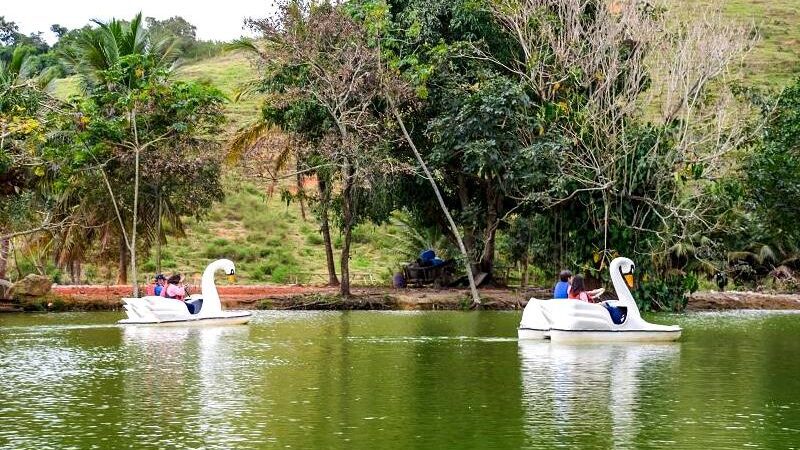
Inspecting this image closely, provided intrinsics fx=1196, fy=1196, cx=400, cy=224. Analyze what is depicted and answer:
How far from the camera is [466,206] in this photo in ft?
114

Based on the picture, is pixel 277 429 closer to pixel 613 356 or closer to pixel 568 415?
pixel 568 415

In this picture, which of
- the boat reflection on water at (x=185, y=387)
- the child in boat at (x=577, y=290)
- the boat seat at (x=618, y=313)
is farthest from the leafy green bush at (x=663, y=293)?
the boat reflection on water at (x=185, y=387)

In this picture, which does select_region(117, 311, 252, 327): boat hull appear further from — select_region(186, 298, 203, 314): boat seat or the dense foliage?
the dense foliage

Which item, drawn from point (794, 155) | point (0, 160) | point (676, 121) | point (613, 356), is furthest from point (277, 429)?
point (794, 155)

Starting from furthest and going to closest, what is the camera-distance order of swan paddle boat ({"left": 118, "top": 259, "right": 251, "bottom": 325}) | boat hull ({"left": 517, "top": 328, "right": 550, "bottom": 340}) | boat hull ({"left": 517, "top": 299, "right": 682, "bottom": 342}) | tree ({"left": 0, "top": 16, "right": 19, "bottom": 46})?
1. tree ({"left": 0, "top": 16, "right": 19, "bottom": 46})
2. swan paddle boat ({"left": 118, "top": 259, "right": 251, "bottom": 325})
3. boat hull ({"left": 517, "top": 328, "right": 550, "bottom": 340})
4. boat hull ({"left": 517, "top": 299, "right": 682, "bottom": 342})

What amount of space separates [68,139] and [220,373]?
61.2 ft

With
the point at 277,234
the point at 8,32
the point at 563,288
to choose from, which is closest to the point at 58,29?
the point at 8,32

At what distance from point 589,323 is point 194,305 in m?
9.08

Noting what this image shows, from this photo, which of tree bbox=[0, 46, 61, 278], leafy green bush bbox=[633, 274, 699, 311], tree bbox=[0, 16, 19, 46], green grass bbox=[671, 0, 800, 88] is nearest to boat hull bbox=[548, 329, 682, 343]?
leafy green bush bbox=[633, 274, 699, 311]

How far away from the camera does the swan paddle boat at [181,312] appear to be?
2527 centimetres

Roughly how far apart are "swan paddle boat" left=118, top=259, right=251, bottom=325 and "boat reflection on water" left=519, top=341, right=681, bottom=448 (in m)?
7.31

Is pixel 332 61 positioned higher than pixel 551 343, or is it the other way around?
pixel 332 61

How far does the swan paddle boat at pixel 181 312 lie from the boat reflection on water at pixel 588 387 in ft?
24.0

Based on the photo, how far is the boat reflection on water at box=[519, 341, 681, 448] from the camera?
37.3 feet
